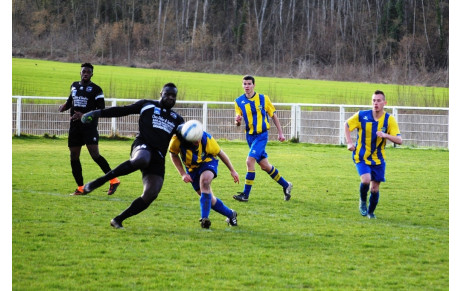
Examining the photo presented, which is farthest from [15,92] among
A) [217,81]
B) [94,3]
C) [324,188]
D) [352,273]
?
[94,3]

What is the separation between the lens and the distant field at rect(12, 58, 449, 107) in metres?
40.7

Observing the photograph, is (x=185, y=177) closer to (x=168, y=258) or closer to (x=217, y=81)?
(x=168, y=258)

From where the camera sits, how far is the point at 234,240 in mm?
7875

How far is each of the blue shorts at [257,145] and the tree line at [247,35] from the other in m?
47.3

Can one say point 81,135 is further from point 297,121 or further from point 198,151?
point 297,121

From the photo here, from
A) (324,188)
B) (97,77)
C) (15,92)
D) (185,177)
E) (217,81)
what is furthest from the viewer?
(217,81)

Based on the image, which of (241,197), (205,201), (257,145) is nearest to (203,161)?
(205,201)

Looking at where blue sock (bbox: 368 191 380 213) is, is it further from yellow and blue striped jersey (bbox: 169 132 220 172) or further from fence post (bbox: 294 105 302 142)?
fence post (bbox: 294 105 302 142)

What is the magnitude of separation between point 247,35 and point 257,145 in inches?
2175

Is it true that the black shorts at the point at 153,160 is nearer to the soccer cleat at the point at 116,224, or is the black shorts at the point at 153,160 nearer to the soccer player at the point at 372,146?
the soccer cleat at the point at 116,224

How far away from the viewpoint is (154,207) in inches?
399

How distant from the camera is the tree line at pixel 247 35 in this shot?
60812 millimetres

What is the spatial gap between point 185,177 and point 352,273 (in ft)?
8.21

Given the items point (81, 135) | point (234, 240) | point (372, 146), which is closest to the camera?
point (234, 240)
